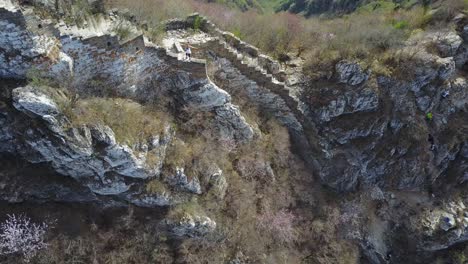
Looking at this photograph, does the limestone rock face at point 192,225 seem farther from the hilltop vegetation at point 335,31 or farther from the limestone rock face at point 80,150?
the hilltop vegetation at point 335,31

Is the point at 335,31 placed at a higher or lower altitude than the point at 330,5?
higher

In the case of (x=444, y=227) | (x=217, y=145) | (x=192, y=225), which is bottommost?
(x=444, y=227)

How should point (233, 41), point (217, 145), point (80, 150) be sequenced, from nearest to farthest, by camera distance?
point (80, 150)
point (217, 145)
point (233, 41)

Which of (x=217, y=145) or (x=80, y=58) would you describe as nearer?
(x=80, y=58)

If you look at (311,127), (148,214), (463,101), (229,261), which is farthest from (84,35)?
(463,101)

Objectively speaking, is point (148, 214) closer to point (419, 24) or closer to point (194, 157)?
point (194, 157)

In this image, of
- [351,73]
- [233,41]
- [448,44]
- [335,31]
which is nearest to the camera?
[233,41]

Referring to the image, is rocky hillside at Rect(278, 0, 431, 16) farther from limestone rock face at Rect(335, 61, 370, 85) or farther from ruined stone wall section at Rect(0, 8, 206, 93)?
ruined stone wall section at Rect(0, 8, 206, 93)

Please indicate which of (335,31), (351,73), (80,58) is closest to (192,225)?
(80,58)

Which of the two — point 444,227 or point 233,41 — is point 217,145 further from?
point 444,227
